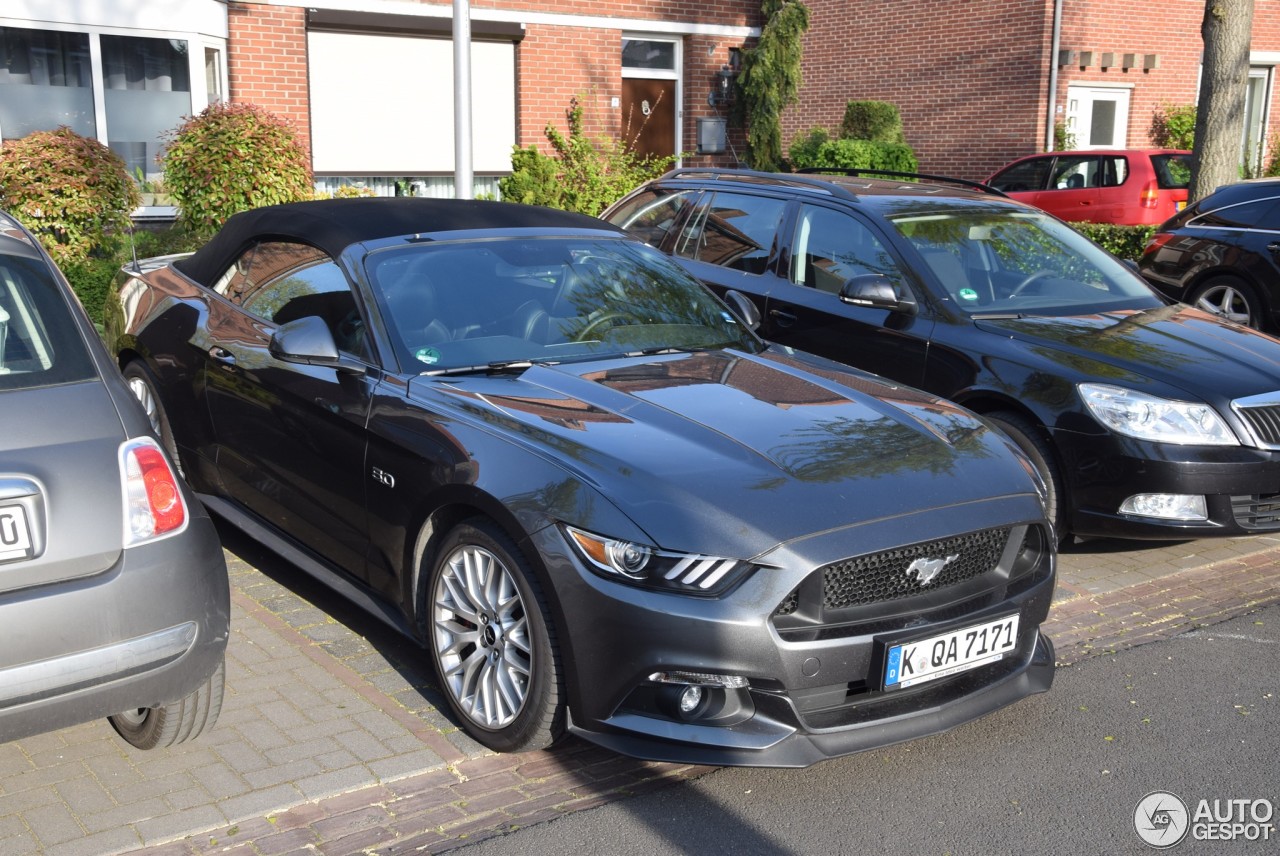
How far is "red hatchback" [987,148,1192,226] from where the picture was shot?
17.3 meters

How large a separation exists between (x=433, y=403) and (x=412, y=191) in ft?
41.5

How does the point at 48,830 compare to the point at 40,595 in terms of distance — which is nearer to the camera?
the point at 40,595

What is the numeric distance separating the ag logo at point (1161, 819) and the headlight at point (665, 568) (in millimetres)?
1413

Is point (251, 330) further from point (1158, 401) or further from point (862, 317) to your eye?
point (1158, 401)

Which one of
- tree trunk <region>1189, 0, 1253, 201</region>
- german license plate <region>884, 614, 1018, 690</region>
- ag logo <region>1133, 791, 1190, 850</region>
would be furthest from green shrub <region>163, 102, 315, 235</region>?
ag logo <region>1133, 791, 1190, 850</region>

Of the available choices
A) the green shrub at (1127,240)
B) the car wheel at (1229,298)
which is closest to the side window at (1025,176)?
the green shrub at (1127,240)

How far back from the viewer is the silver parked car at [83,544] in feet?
10.3

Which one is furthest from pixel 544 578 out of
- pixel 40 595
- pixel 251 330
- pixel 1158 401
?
pixel 1158 401

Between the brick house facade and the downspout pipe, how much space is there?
0.03m

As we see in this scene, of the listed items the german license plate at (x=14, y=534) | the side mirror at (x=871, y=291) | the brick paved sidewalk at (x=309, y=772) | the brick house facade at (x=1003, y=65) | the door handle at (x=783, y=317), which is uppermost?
the brick house facade at (x=1003, y=65)

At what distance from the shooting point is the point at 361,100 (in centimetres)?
1623

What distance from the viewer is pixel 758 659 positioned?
11.4 ft

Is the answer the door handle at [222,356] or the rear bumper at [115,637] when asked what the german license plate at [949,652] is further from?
the door handle at [222,356]

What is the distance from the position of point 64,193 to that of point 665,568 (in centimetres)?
863
